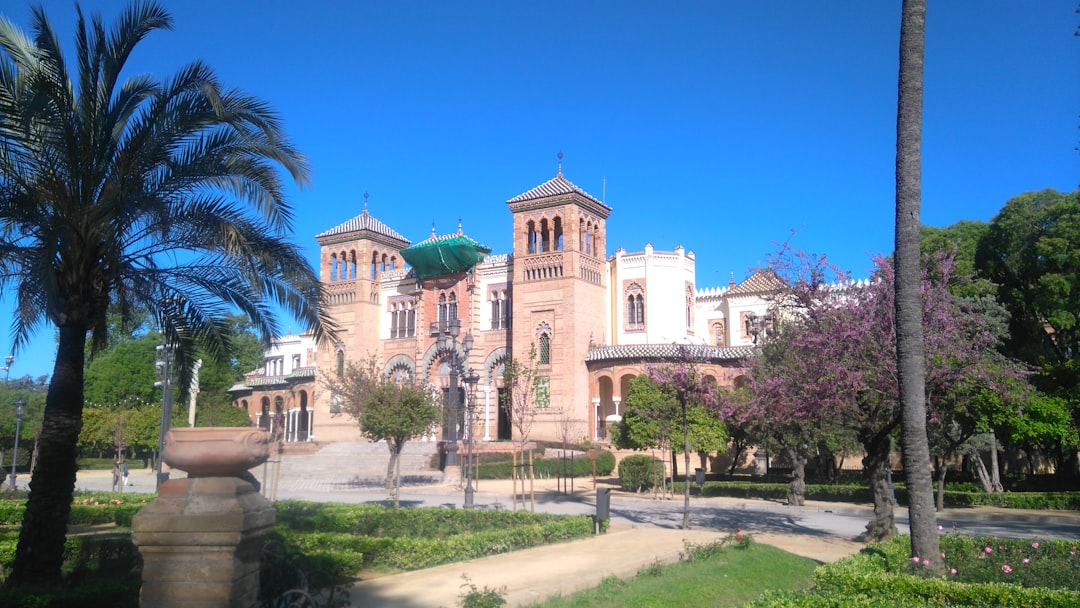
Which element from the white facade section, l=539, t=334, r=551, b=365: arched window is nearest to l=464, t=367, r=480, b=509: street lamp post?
l=539, t=334, r=551, b=365: arched window

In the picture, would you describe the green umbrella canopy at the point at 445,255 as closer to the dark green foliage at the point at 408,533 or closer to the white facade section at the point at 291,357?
the white facade section at the point at 291,357

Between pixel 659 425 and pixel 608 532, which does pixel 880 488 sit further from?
pixel 659 425

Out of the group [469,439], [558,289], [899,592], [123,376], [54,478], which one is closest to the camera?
[899,592]

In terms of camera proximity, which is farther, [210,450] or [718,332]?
[718,332]

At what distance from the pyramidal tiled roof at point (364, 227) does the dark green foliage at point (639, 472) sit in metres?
24.0

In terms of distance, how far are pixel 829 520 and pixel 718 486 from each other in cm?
753

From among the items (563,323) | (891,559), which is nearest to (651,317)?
(563,323)

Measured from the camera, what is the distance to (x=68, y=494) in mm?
9094

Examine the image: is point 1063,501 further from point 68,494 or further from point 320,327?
point 68,494

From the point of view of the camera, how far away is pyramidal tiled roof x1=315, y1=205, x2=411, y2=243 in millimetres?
46312

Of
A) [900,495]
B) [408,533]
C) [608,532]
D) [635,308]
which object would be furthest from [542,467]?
[408,533]

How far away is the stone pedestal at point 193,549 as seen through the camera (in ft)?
17.7

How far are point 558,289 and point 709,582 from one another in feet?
97.4

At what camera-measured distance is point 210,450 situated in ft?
18.2
